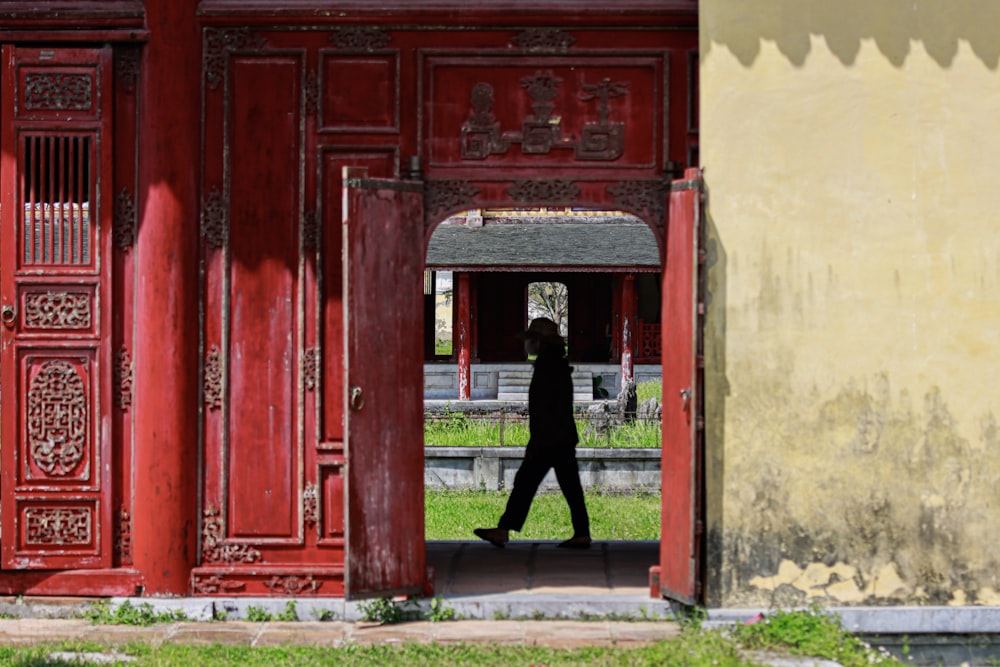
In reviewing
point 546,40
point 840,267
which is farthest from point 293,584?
point 840,267

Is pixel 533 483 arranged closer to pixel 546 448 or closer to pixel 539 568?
pixel 546 448

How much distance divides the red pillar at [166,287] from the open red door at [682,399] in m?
2.66

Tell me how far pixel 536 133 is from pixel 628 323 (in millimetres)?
18177

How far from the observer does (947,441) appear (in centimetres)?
711

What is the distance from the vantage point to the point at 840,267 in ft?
23.1

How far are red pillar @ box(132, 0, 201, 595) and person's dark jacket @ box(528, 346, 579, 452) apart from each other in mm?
2704

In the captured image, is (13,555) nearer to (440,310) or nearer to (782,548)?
(782,548)

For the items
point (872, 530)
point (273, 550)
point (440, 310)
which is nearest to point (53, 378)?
point (273, 550)

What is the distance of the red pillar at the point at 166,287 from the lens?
7.23 m

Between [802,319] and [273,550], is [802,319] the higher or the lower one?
the higher one

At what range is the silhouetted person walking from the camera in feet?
29.8

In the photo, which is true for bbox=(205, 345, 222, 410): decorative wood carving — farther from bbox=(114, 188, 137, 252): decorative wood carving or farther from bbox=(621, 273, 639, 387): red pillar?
bbox=(621, 273, 639, 387): red pillar

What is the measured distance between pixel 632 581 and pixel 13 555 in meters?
3.59

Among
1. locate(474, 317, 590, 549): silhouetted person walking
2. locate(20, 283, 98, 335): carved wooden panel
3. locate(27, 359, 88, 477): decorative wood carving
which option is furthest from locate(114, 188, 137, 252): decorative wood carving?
locate(474, 317, 590, 549): silhouetted person walking
